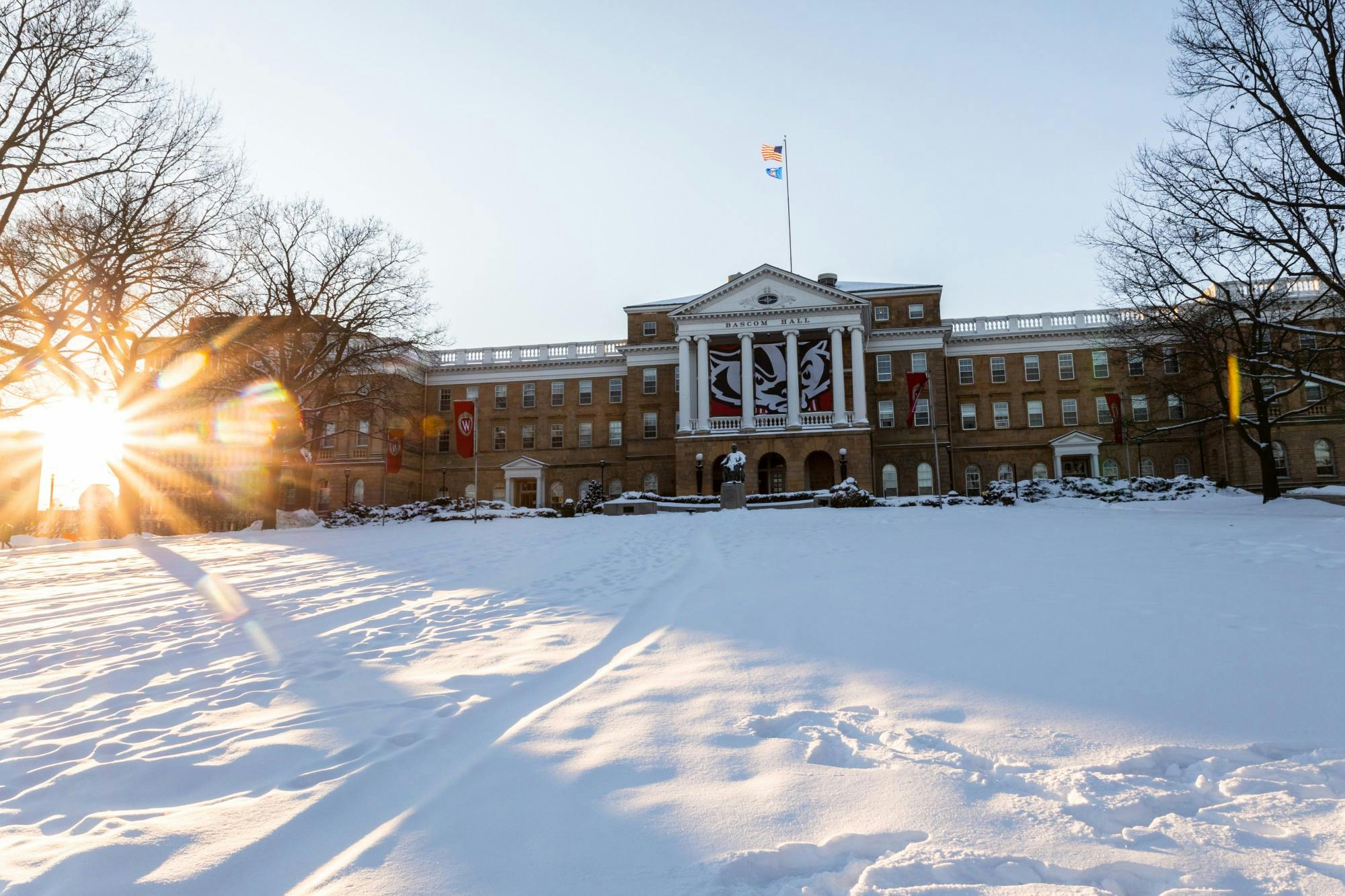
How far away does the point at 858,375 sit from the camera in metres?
45.7

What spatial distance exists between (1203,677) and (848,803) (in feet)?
10.2

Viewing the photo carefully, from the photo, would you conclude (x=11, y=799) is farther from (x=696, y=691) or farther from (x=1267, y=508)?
(x=1267, y=508)

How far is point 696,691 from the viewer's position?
4742 millimetres

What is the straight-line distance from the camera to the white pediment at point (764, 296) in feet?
151

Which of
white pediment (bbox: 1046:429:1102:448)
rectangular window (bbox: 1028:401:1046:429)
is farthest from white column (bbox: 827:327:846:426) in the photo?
white pediment (bbox: 1046:429:1102:448)

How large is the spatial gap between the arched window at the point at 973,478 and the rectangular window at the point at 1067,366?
836 cm

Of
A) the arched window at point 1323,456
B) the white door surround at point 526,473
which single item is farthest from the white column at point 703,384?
the arched window at point 1323,456

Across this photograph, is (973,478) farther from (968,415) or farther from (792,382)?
(792,382)

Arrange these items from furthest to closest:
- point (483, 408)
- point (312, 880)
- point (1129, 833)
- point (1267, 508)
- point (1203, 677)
Result: 1. point (483, 408)
2. point (1267, 508)
3. point (1203, 677)
4. point (1129, 833)
5. point (312, 880)

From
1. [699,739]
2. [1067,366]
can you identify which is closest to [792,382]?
[1067,366]

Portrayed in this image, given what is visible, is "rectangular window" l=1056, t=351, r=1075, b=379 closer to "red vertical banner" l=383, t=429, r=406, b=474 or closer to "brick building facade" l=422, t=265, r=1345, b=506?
"brick building facade" l=422, t=265, r=1345, b=506

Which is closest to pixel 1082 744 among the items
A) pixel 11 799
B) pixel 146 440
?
pixel 11 799

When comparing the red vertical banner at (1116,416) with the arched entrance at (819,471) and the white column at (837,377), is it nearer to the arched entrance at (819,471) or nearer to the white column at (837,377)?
the white column at (837,377)

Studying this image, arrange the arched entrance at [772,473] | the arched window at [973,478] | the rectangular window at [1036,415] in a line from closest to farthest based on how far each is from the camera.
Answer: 1. the arched entrance at [772,473]
2. the arched window at [973,478]
3. the rectangular window at [1036,415]
